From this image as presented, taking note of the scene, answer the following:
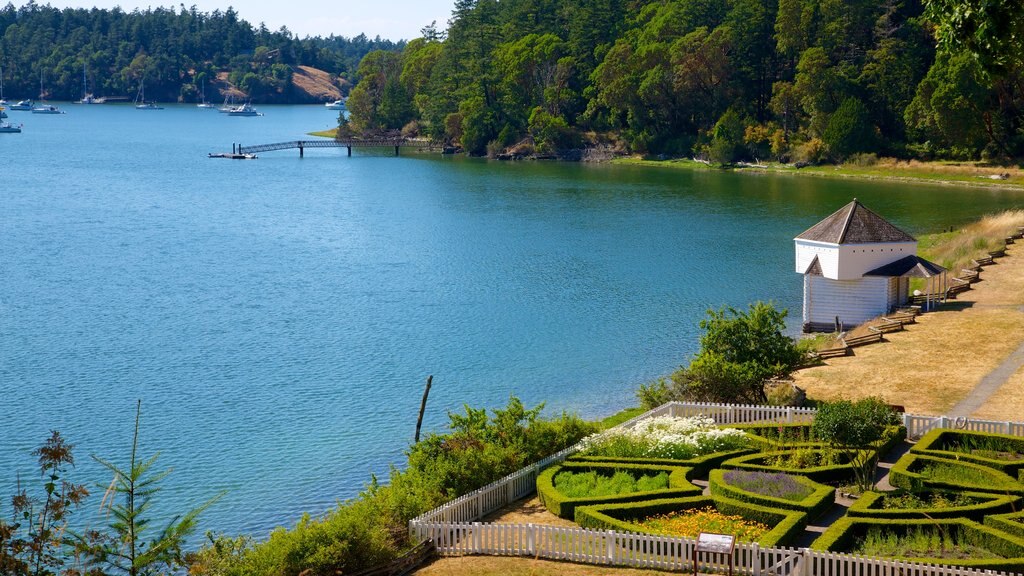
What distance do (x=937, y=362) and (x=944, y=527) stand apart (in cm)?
1870

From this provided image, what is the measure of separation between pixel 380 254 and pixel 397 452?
1606 inches

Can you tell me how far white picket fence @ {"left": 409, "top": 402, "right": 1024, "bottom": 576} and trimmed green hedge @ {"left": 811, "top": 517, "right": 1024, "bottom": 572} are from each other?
0.60m

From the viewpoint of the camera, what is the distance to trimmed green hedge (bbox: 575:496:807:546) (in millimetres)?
23956

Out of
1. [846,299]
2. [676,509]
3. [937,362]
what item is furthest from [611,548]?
[846,299]

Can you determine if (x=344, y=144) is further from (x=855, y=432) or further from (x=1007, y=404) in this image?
(x=855, y=432)

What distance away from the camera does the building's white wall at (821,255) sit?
49000 millimetres

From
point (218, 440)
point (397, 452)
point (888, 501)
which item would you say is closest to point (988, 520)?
point (888, 501)

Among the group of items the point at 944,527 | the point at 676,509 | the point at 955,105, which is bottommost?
the point at 676,509

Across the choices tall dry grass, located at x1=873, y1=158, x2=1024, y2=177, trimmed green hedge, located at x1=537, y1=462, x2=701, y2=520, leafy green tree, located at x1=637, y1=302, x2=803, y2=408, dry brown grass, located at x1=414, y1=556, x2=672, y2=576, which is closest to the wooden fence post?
dry brown grass, located at x1=414, y1=556, x2=672, y2=576

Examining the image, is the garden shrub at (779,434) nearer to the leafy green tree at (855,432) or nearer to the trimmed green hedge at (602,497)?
the leafy green tree at (855,432)

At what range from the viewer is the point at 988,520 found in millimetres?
23719

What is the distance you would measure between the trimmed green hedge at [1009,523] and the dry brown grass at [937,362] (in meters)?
11.0

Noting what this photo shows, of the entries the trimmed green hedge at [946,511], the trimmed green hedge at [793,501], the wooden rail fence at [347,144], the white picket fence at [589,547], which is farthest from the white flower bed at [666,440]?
the wooden rail fence at [347,144]

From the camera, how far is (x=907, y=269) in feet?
161
